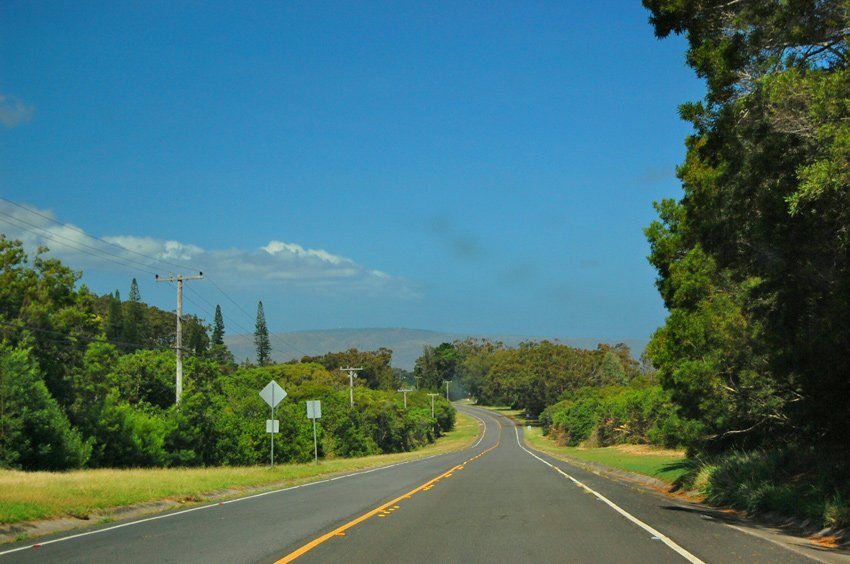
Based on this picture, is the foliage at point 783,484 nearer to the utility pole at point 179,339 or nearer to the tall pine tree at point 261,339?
the utility pole at point 179,339

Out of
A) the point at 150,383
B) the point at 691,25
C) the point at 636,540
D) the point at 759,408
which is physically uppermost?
the point at 691,25

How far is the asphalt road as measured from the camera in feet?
35.6

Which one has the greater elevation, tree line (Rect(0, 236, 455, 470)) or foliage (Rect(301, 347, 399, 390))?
foliage (Rect(301, 347, 399, 390))

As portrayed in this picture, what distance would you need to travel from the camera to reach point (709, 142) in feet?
48.1

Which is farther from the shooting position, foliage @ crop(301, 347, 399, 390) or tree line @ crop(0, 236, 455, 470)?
foliage @ crop(301, 347, 399, 390)

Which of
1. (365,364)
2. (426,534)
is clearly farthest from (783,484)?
(365,364)

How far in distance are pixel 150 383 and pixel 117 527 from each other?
42.3 metres

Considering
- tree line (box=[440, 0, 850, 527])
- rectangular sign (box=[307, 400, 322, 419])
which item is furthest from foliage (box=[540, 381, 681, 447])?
rectangular sign (box=[307, 400, 322, 419])

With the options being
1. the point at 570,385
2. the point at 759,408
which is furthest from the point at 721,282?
the point at 570,385

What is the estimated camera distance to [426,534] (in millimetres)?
13023

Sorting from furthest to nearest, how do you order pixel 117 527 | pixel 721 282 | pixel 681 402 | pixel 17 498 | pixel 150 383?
1. pixel 150 383
2. pixel 681 402
3. pixel 721 282
4. pixel 17 498
5. pixel 117 527

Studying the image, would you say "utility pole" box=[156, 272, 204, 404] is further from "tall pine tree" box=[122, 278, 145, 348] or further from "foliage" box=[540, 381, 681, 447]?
"tall pine tree" box=[122, 278, 145, 348]

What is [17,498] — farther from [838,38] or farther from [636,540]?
[838,38]

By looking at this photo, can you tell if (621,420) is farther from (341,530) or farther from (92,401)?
(341,530)
